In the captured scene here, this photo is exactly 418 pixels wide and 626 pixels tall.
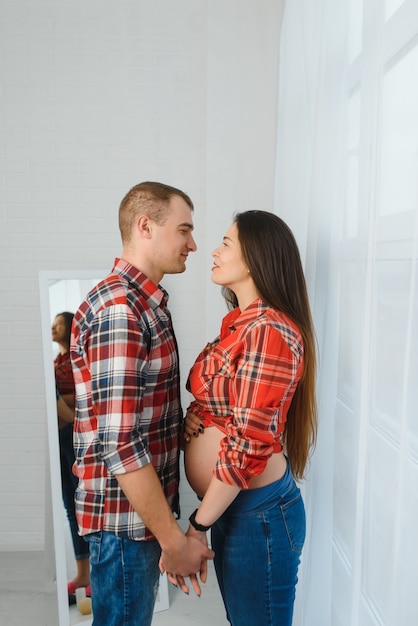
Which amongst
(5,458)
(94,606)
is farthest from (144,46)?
(94,606)

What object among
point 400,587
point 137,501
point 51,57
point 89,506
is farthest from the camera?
point 51,57

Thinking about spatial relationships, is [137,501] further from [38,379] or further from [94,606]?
[38,379]

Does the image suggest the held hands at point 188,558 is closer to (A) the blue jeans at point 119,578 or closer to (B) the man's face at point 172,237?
(A) the blue jeans at point 119,578

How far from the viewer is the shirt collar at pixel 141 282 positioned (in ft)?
5.00

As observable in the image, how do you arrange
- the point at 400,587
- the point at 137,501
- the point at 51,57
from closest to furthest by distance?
the point at 400,587, the point at 137,501, the point at 51,57

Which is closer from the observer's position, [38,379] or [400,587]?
[400,587]

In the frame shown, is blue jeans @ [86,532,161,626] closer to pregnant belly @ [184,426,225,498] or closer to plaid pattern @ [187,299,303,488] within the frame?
pregnant belly @ [184,426,225,498]

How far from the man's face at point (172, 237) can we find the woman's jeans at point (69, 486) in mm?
1281

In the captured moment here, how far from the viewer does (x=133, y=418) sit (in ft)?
4.42

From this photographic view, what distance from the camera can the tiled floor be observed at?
8.16 feet

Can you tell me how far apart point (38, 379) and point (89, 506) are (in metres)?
1.77

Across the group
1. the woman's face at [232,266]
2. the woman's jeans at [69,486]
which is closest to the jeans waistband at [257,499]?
the woman's face at [232,266]

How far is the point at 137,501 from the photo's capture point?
53.9 inches

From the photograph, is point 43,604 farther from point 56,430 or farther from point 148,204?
point 148,204
